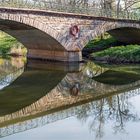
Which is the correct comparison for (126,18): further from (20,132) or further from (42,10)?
(20,132)

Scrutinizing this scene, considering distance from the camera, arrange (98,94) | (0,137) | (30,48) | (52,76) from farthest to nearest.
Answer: (30,48)
(52,76)
(98,94)
(0,137)

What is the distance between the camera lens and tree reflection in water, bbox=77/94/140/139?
1454cm

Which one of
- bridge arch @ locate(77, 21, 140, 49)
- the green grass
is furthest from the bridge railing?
the green grass

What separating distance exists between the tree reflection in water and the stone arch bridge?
1312 cm

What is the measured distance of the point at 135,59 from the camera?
35500mm

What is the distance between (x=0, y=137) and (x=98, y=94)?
316 inches

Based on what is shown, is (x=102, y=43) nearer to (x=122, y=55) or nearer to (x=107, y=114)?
(x=122, y=55)

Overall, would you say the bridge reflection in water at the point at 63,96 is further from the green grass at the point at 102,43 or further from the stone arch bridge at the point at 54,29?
the green grass at the point at 102,43

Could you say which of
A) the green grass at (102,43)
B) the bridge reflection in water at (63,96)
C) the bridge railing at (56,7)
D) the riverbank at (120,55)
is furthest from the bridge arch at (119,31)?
the bridge reflection in water at (63,96)

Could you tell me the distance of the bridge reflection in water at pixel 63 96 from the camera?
1573 cm

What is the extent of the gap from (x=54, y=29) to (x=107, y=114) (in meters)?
17.4

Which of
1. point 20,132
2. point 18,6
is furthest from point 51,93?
point 18,6

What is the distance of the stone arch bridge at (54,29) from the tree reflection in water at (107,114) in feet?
43.0

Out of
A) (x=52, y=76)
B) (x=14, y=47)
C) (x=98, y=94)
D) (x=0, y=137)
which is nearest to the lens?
(x=0, y=137)
